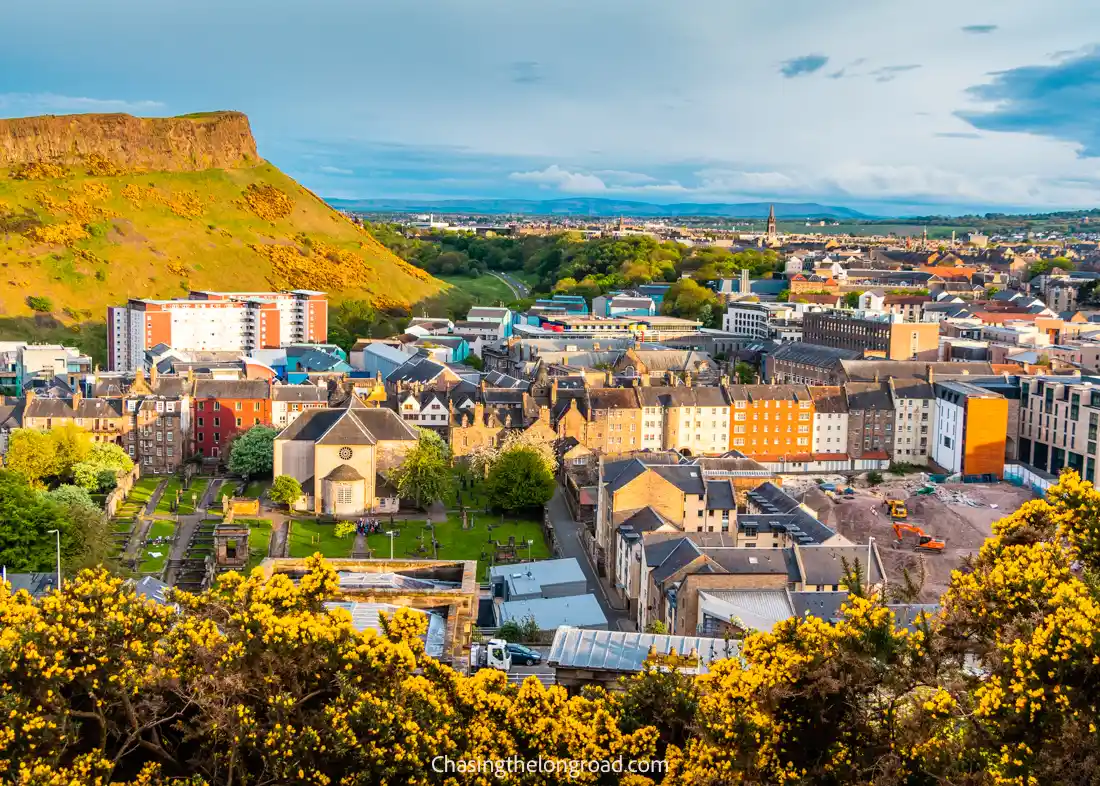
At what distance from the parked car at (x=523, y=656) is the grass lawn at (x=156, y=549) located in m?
19.8

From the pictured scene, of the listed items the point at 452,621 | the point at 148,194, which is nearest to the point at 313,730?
the point at 452,621

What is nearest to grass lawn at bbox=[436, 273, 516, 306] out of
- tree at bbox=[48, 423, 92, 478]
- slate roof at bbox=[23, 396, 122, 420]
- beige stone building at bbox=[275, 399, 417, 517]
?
slate roof at bbox=[23, 396, 122, 420]

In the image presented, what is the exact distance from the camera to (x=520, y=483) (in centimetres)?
5544

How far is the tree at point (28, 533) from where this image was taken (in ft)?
141

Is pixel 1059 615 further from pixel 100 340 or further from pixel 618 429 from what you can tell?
pixel 100 340

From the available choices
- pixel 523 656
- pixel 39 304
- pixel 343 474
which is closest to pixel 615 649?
pixel 523 656

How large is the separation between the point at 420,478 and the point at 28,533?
60.2 ft

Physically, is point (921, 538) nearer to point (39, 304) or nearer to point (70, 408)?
point (70, 408)

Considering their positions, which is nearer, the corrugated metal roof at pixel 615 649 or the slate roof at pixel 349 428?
the corrugated metal roof at pixel 615 649

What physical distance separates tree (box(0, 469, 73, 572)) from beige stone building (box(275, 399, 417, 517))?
14119mm

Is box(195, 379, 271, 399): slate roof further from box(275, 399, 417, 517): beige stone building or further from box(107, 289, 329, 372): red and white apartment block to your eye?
box(107, 289, 329, 372): red and white apartment block

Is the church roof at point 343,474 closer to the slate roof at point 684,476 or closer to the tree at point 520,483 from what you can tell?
the tree at point 520,483

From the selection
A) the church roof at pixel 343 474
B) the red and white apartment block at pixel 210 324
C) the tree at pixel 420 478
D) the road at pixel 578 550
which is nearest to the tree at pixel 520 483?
the road at pixel 578 550

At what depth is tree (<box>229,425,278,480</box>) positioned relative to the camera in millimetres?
62781
